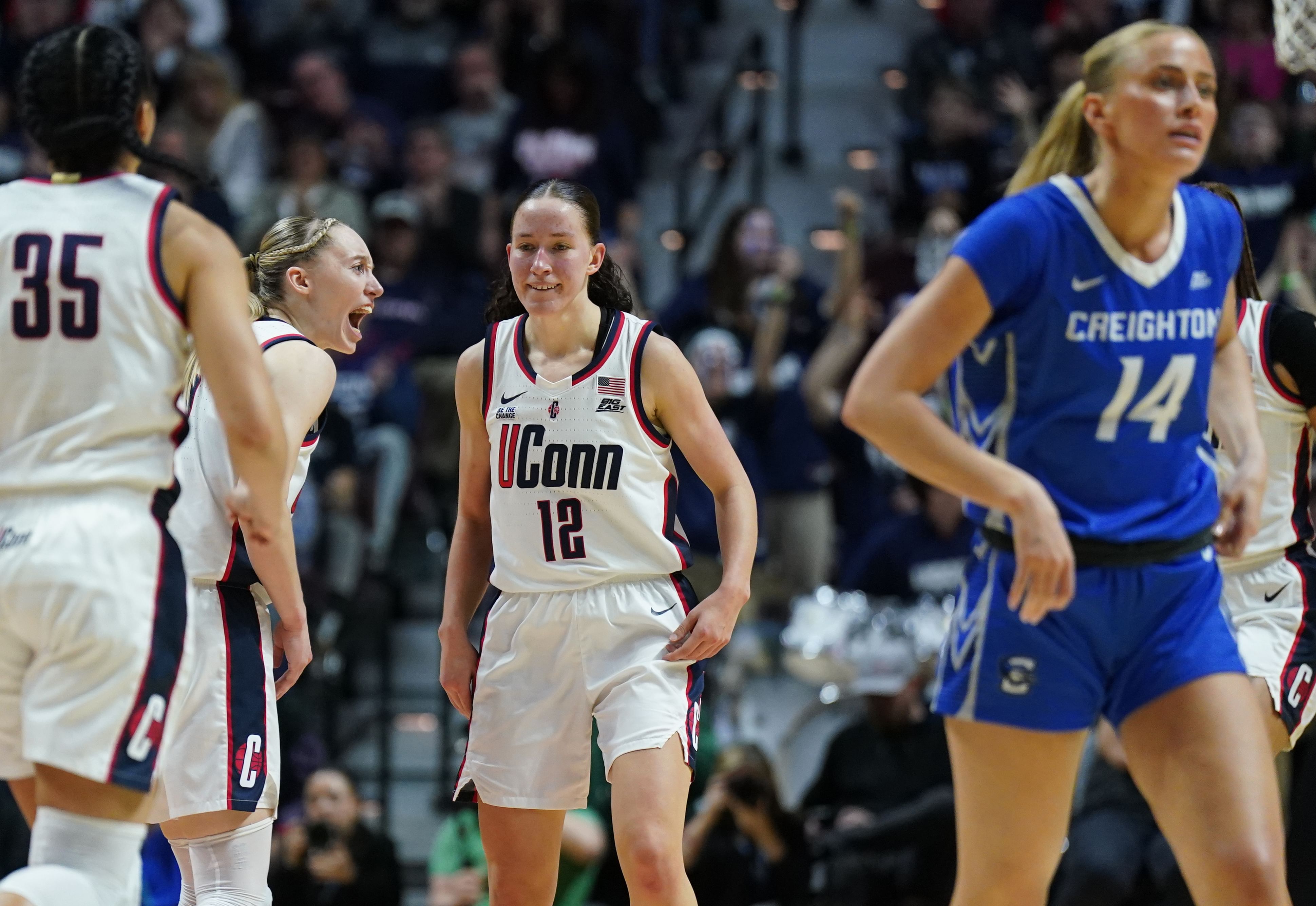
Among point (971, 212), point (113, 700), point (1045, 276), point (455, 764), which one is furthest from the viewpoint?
point (971, 212)

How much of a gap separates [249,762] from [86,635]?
1095 mm

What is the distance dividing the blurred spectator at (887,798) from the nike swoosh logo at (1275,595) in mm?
2757

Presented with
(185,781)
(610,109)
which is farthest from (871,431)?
(610,109)

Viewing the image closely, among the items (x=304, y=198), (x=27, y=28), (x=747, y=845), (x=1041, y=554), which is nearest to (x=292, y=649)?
(x=1041, y=554)

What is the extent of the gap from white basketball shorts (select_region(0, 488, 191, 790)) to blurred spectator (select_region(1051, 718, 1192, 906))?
4.39 m

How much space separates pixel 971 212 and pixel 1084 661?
761 centimetres

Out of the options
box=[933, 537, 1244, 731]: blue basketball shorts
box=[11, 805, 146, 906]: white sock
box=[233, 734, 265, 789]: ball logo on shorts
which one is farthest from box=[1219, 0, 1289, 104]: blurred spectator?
box=[11, 805, 146, 906]: white sock

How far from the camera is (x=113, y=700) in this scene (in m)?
3.24

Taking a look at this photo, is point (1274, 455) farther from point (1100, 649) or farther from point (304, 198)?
point (304, 198)

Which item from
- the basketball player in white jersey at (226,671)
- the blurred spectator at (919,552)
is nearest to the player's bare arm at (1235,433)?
the basketball player in white jersey at (226,671)

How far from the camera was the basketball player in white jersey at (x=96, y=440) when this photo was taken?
324cm

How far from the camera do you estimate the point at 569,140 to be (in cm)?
1138

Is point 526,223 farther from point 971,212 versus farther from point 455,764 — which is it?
point 971,212

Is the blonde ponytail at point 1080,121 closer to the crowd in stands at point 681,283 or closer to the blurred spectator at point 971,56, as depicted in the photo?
the crowd in stands at point 681,283
